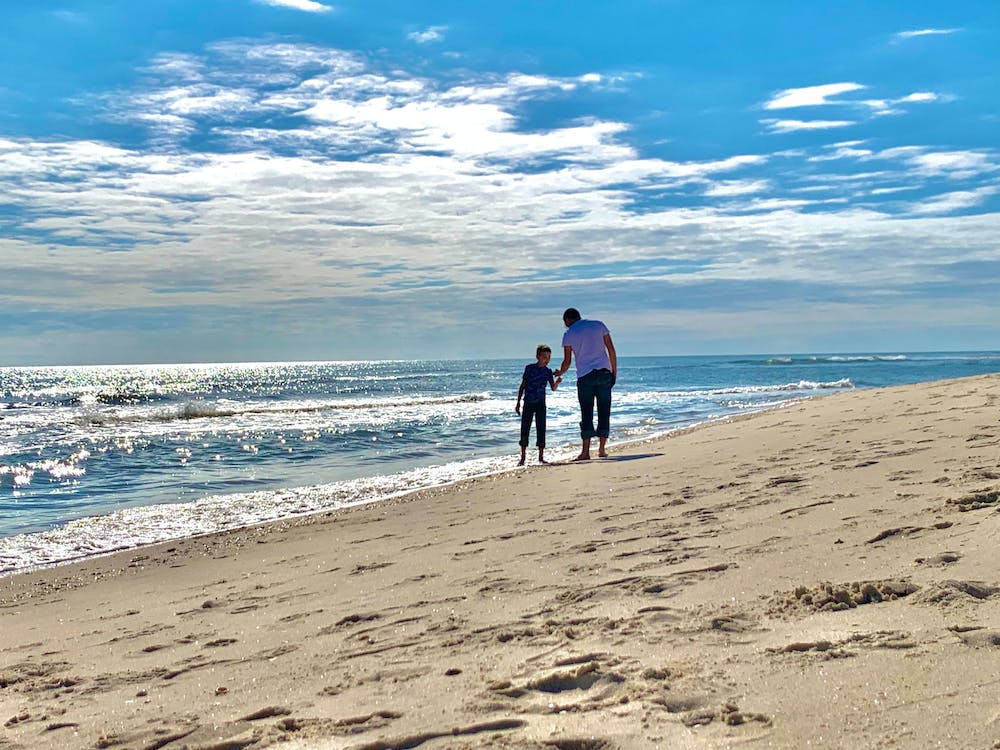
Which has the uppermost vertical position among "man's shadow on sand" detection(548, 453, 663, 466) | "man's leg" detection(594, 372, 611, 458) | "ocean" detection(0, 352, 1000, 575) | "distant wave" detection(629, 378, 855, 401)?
"man's leg" detection(594, 372, 611, 458)

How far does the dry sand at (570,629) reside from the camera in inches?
94.4

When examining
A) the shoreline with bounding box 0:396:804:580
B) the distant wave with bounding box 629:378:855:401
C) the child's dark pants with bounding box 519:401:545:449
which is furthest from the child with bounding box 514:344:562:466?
the distant wave with bounding box 629:378:855:401

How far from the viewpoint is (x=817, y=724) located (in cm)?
223

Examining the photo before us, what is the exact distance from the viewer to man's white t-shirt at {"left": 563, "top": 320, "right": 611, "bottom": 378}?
10836 mm

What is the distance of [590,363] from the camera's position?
35.7 ft

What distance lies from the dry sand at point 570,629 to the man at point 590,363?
13.8 feet

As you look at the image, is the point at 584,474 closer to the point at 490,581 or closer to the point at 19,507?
the point at 490,581

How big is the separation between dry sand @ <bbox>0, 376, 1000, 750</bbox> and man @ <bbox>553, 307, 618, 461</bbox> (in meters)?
4.21

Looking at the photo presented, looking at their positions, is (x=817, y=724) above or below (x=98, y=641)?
above

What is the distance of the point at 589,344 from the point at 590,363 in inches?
10.2

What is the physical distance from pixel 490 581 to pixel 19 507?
28.3 feet

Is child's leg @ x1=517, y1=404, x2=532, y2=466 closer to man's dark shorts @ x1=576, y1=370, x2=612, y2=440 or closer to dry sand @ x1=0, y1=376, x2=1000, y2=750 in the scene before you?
man's dark shorts @ x1=576, y1=370, x2=612, y2=440

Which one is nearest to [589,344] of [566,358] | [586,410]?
[566,358]

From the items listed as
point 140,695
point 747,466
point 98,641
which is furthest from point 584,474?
point 140,695
